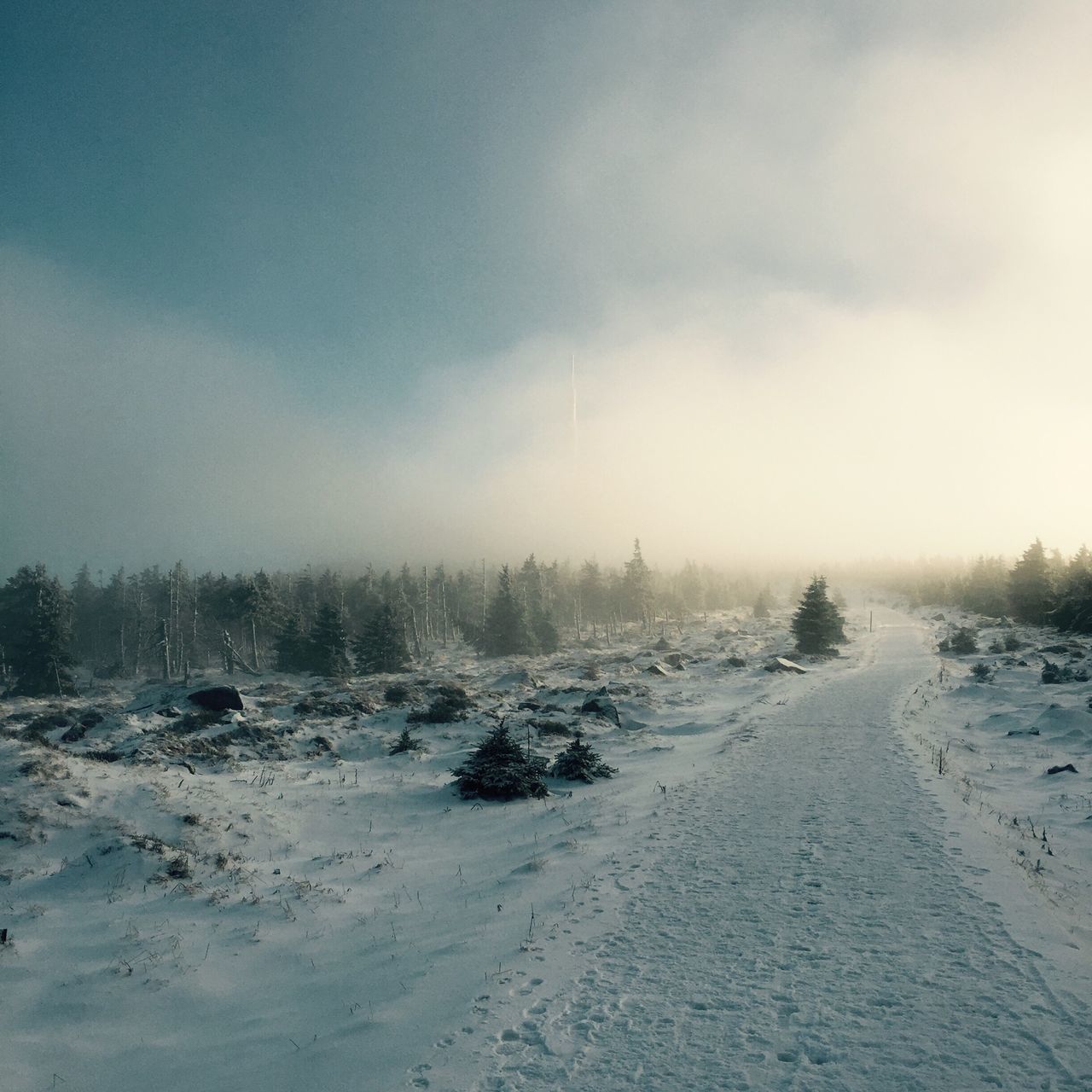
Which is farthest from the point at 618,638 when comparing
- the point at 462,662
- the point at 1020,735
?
the point at 1020,735

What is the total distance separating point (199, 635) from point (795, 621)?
6967 cm

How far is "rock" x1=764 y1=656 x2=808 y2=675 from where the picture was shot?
3719cm

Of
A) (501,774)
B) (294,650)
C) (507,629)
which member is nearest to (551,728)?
(501,774)

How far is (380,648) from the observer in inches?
2002

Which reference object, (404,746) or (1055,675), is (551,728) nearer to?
(404,746)

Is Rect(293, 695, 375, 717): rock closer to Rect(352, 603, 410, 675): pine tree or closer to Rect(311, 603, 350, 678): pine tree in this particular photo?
Rect(352, 603, 410, 675): pine tree

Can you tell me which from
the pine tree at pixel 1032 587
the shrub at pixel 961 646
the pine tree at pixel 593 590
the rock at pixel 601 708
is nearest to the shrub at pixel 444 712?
the rock at pixel 601 708

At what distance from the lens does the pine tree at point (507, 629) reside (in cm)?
5944

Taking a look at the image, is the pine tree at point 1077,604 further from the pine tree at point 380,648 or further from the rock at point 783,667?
the pine tree at point 380,648

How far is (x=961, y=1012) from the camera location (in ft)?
18.0

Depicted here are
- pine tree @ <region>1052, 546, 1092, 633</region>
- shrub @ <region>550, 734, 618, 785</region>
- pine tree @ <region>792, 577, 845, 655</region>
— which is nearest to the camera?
shrub @ <region>550, 734, 618, 785</region>

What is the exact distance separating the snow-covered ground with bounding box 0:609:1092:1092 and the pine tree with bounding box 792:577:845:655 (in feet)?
102

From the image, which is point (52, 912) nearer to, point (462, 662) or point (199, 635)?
point (462, 662)

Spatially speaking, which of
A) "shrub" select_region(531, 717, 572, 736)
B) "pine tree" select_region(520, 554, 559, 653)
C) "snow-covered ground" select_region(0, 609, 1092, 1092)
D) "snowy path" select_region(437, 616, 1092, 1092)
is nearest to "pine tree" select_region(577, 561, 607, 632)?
"pine tree" select_region(520, 554, 559, 653)
